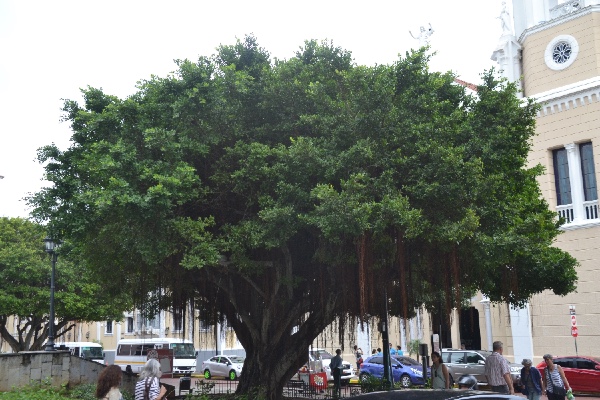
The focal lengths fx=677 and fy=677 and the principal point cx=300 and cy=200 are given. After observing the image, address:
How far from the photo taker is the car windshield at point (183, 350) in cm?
4266

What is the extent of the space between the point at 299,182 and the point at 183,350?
3036 cm

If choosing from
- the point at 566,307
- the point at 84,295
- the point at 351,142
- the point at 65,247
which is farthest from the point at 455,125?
the point at 84,295

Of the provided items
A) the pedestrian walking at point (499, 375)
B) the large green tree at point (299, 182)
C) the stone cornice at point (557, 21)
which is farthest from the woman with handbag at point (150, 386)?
Result: the stone cornice at point (557, 21)

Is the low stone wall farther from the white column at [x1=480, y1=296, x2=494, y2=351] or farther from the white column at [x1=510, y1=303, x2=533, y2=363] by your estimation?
the white column at [x1=480, y1=296, x2=494, y2=351]

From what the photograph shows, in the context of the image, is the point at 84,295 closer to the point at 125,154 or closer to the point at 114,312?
the point at 114,312

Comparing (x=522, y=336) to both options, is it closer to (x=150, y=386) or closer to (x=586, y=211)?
(x=586, y=211)

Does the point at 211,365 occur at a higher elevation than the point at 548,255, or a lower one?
lower

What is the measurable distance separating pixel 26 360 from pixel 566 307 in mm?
22730

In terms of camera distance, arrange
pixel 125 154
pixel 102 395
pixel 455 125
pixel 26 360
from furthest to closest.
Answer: pixel 26 360
pixel 455 125
pixel 125 154
pixel 102 395

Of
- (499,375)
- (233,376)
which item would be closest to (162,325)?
(233,376)

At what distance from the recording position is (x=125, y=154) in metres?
14.8

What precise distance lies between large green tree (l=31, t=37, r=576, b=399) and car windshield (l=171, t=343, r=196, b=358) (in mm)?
24935

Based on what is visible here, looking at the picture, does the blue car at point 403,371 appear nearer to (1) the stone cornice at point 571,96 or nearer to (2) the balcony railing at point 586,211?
(2) the balcony railing at point 586,211

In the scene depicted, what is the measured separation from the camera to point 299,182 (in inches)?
602
